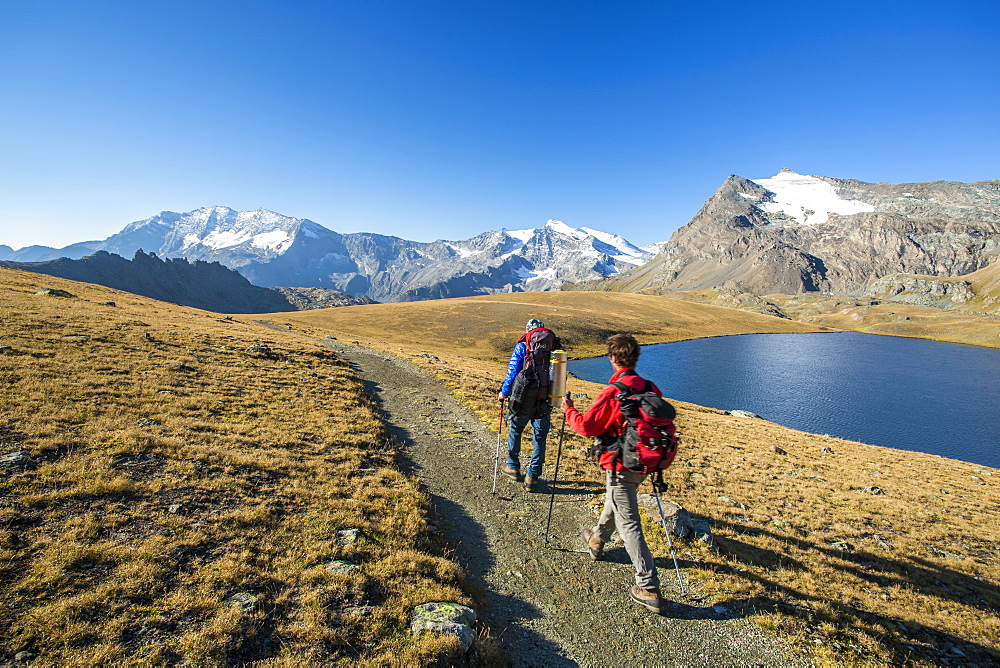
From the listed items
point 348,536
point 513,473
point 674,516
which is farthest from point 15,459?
point 674,516

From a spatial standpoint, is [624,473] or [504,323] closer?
[624,473]

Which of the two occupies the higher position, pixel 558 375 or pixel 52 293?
pixel 52 293

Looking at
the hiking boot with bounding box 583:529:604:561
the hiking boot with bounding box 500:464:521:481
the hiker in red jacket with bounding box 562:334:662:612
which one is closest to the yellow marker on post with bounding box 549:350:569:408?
the hiker in red jacket with bounding box 562:334:662:612

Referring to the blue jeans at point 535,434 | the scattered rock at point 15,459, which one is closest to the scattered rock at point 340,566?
the blue jeans at point 535,434

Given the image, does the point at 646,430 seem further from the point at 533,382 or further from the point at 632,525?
the point at 533,382

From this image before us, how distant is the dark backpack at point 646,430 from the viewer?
24.4 feet

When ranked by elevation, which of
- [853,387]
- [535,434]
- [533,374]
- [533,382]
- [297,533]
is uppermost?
[533,374]

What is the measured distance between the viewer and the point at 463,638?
249 inches

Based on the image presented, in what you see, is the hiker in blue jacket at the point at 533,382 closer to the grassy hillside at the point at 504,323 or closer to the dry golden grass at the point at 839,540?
the dry golden grass at the point at 839,540

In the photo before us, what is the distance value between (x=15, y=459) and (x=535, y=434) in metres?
13.3

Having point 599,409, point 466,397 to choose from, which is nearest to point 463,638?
point 599,409

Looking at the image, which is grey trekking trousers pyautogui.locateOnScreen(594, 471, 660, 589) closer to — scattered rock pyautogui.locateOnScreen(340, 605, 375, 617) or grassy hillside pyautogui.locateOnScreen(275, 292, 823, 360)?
scattered rock pyautogui.locateOnScreen(340, 605, 375, 617)

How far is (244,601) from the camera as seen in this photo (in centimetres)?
660

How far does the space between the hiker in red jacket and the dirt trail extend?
25.2 inches
